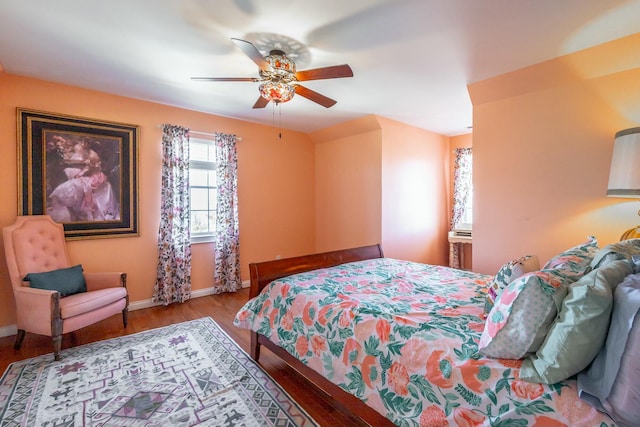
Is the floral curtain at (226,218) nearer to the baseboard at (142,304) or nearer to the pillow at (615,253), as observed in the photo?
the baseboard at (142,304)

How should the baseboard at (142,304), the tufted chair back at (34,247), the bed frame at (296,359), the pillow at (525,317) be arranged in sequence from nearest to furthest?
the pillow at (525,317), the bed frame at (296,359), the tufted chair back at (34,247), the baseboard at (142,304)

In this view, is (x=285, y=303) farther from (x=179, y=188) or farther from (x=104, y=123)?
(x=104, y=123)

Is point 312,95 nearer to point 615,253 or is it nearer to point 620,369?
point 615,253

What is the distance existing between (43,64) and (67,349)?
9.12 feet

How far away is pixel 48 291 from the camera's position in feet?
8.09

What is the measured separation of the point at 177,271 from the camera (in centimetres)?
387

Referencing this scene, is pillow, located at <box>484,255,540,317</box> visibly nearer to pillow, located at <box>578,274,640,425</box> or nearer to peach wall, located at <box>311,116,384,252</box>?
pillow, located at <box>578,274,640,425</box>

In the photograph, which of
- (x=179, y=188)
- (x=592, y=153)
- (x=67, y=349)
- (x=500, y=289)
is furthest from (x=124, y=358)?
(x=592, y=153)

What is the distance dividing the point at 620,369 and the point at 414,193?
4211mm

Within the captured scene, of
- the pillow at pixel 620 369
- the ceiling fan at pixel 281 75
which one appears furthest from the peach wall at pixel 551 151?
the pillow at pixel 620 369

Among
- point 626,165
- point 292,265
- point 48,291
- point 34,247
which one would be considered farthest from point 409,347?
point 34,247

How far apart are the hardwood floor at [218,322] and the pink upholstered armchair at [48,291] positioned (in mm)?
176

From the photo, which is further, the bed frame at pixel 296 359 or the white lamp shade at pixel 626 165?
the white lamp shade at pixel 626 165

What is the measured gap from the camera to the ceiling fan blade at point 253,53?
1.89 meters
